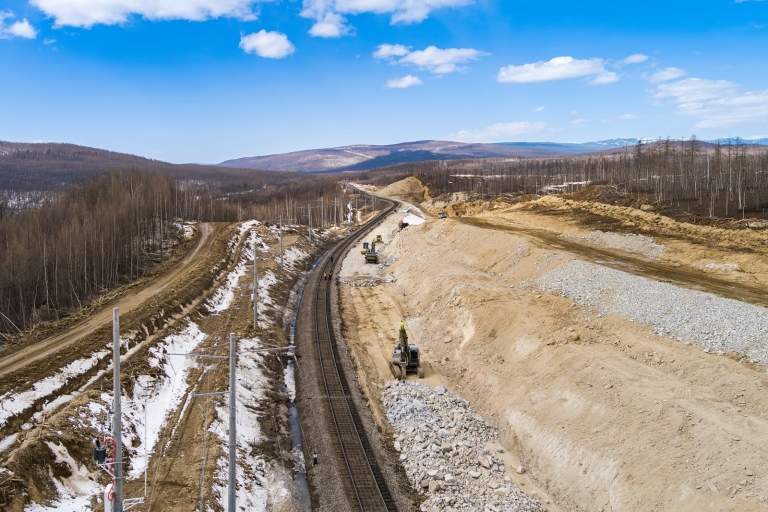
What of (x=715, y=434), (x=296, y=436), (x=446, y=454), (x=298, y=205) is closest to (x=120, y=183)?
(x=298, y=205)

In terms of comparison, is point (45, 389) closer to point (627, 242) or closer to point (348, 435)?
point (348, 435)

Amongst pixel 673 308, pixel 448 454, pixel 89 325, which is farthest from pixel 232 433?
pixel 89 325

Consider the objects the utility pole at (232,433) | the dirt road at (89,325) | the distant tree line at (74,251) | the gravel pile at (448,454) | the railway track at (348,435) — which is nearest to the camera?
the utility pole at (232,433)

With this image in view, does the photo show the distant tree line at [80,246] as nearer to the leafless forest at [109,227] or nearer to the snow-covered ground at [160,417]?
the leafless forest at [109,227]

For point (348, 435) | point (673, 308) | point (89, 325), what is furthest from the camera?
point (89, 325)

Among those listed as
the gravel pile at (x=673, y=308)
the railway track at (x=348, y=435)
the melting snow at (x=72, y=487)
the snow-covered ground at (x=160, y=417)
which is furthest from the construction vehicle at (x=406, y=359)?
the melting snow at (x=72, y=487)

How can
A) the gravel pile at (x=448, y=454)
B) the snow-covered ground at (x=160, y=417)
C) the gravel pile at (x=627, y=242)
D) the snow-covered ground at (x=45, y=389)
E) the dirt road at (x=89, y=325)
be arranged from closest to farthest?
the snow-covered ground at (x=160, y=417), the gravel pile at (x=448, y=454), the snow-covered ground at (x=45, y=389), the dirt road at (x=89, y=325), the gravel pile at (x=627, y=242)

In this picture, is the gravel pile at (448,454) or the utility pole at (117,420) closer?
the utility pole at (117,420)
